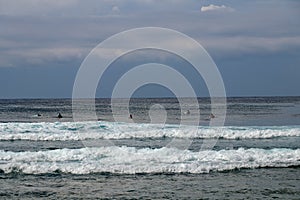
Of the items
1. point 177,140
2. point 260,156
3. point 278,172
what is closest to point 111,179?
point 278,172

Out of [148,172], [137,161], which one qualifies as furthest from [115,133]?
[148,172]

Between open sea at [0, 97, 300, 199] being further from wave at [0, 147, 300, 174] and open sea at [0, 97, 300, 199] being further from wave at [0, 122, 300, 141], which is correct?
wave at [0, 122, 300, 141]

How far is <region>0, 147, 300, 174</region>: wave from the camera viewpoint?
17.5 meters

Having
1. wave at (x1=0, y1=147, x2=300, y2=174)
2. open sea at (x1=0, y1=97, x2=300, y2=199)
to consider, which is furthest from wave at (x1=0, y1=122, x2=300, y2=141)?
wave at (x1=0, y1=147, x2=300, y2=174)

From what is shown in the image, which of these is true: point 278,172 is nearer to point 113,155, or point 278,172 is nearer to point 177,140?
point 113,155

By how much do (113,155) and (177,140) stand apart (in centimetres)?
845

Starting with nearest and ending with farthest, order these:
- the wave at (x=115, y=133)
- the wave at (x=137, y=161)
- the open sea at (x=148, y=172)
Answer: the open sea at (x=148, y=172), the wave at (x=137, y=161), the wave at (x=115, y=133)

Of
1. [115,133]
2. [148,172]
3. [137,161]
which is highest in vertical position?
[115,133]

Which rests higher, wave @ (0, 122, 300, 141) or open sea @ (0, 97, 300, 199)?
wave @ (0, 122, 300, 141)

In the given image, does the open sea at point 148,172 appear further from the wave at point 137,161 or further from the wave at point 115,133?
the wave at point 115,133

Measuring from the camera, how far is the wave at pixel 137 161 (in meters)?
17.5

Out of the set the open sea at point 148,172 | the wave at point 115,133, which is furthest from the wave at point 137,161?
the wave at point 115,133

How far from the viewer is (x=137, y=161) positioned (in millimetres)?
19328

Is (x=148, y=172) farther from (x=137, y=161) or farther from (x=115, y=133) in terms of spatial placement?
(x=115, y=133)
